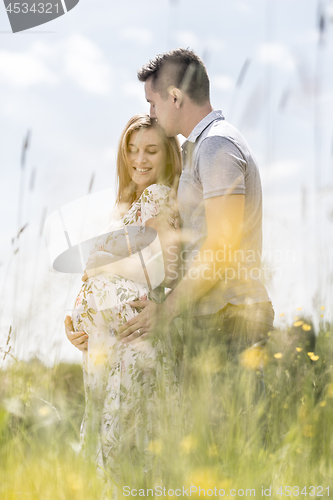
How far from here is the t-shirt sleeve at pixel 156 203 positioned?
1.83 metres

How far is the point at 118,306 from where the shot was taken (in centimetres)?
177

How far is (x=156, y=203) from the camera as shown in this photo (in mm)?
1849

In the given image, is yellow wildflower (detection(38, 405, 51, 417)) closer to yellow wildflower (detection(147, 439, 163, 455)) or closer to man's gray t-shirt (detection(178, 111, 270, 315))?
yellow wildflower (detection(147, 439, 163, 455))

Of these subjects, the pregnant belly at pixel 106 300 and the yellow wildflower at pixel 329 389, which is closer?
the yellow wildflower at pixel 329 389

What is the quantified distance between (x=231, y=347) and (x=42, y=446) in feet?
2.43

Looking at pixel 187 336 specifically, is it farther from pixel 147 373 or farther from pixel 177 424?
pixel 147 373

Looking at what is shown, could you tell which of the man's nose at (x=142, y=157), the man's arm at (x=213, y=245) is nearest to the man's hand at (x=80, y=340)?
the man's arm at (x=213, y=245)

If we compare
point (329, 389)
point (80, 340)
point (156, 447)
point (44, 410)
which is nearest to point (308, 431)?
point (329, 389)

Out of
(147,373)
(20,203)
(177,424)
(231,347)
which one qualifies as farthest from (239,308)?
(20,203)

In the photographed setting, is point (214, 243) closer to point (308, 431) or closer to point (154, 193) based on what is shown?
point (154, 193)

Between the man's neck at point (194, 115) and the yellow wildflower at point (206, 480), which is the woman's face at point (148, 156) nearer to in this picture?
the man's neck at point (194, 115)

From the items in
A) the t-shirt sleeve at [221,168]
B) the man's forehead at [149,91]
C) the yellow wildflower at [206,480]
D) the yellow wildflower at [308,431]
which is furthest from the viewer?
the man's forehead at [149,91]

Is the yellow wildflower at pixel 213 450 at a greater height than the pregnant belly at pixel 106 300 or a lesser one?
lesser

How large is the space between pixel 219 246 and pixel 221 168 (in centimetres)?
31
